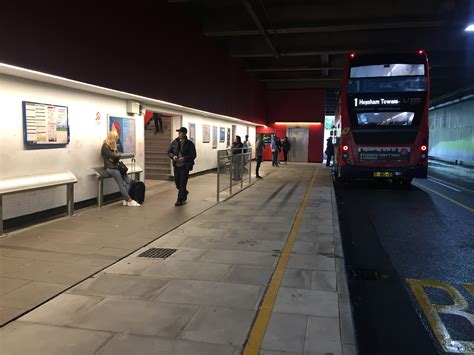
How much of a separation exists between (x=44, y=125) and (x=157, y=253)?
3465mm

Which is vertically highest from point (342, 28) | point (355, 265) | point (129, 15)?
point (342, 28)

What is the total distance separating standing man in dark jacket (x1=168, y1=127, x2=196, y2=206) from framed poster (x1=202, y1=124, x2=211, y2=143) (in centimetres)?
713

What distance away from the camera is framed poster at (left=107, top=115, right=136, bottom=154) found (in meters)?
9.30

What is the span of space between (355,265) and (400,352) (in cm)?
225

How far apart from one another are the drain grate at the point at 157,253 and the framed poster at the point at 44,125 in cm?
306

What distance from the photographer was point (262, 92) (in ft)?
87.1

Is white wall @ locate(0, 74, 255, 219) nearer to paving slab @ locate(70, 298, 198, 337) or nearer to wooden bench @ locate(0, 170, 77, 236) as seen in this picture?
wooden bench @ locate(0, 170, 77, 236)

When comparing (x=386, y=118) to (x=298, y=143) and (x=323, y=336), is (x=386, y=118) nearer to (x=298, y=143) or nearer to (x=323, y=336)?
(x=323, y=336)

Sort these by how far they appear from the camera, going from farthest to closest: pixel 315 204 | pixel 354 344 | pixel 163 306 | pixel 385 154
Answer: pixel 385 154
pixel 315 204
pixel 163 306
pixel 354 344

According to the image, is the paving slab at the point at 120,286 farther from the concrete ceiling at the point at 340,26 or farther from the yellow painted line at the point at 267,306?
the concrete ceiling at the point at 340,26

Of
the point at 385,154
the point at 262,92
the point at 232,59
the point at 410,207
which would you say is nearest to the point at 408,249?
the point at 410,207

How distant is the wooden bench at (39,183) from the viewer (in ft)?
19.6

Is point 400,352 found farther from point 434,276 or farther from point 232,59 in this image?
point 232,59

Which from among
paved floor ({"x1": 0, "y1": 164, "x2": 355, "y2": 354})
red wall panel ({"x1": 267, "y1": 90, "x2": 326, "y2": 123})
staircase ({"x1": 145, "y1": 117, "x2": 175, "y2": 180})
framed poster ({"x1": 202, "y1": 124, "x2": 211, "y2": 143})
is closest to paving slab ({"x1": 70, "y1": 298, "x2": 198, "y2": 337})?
paved floor ({"x1": 0, "y1": 164, "x2": 355, "y2": 354})
